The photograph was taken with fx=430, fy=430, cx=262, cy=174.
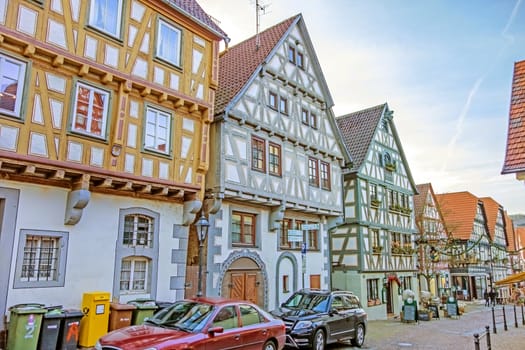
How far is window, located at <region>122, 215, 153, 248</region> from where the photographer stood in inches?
477

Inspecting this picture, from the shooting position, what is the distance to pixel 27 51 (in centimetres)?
971

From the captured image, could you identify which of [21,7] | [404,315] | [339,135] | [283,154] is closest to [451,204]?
[404,315]

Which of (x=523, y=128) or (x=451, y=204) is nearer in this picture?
(x=523, y=128)

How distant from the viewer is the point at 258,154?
1612 cm

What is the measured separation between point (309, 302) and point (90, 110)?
27.5 feet

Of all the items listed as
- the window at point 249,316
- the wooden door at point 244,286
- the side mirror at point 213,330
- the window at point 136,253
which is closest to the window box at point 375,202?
the wooden door at point 244,286

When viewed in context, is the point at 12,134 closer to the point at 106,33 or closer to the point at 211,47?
the point at 106,33

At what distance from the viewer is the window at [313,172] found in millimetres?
18667

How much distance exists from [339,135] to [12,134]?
1453cm

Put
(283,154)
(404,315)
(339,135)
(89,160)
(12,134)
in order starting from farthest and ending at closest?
1. (404,315)
2. (339,135)
3. (283,154)
4. (89,160)
5. (12,134)

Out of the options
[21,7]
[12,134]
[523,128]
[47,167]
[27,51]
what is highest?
[21,7]

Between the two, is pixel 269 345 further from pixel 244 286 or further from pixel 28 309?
pixel 244 286

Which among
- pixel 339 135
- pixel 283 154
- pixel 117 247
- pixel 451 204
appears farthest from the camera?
pixel 451 204

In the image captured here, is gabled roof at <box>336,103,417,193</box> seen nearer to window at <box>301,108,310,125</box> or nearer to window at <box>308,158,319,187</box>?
window at <box>308,158,319,187</box>
